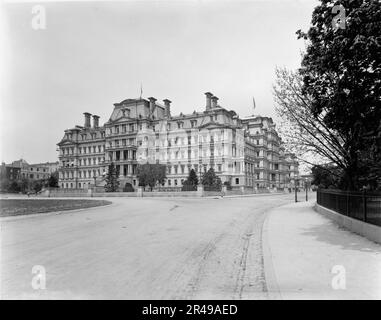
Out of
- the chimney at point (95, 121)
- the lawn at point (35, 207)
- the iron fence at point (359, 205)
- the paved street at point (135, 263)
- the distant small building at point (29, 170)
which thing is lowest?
the lawn at point (35, 207)

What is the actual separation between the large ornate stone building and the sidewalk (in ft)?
190

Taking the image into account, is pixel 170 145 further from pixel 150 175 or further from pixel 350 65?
pixel 350 65

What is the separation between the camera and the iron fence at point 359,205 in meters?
9.27

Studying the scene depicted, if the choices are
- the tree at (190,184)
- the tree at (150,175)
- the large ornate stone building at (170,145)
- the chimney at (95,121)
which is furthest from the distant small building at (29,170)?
the tree at (190,184)

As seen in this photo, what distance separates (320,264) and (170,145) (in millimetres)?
75094

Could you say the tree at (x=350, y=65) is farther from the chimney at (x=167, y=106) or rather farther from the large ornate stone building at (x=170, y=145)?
the chimney at (x=167, y=106)

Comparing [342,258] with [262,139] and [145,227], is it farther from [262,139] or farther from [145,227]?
[262,139]

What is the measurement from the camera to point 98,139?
313 ft

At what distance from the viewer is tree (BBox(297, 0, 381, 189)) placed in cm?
752

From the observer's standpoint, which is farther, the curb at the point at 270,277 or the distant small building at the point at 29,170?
Answer: the distant small building at the point at 29,170

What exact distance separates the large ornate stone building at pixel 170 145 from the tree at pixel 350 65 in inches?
2272

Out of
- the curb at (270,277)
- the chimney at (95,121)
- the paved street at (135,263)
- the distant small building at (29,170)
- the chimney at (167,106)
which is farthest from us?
the distant small building at (29,170)

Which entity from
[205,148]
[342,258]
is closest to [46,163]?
[205,148]
